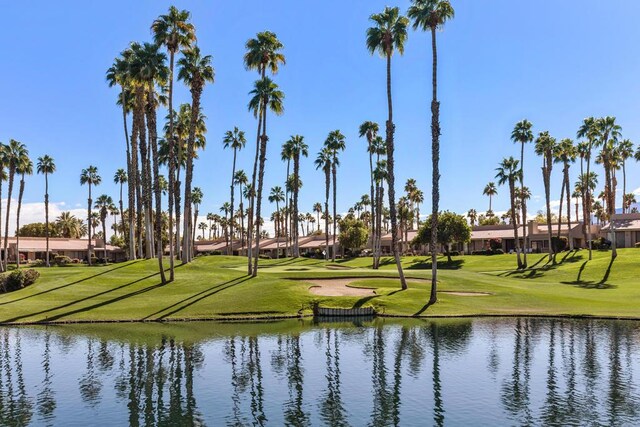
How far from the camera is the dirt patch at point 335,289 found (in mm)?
45562

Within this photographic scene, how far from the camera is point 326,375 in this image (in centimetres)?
2320

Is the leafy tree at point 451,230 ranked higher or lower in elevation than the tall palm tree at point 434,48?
lower

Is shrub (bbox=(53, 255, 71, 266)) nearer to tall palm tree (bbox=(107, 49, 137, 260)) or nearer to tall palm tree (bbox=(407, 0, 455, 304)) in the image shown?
tall palm tree (bbox=(107, 49, 137, 260))

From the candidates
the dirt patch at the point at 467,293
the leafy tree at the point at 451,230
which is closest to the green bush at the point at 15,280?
the dirt patch at the point at 467,293

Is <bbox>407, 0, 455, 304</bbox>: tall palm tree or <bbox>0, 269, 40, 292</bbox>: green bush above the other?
<bbox>407, 0, 455, 304</bbox>: tall palm tree

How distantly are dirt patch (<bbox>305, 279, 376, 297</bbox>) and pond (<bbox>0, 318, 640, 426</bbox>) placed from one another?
9624mm

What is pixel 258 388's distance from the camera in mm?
21422

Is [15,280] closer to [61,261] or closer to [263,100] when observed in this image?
[263,100]

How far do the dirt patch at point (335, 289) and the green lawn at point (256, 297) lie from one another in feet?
3.33

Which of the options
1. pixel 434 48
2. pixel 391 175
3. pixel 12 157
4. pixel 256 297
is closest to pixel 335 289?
pixel 256 297

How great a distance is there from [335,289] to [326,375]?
23888 millimetres

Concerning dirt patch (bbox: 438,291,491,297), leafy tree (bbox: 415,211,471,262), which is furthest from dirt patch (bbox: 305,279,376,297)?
leafy tree (bbox: 415,211,471,262)

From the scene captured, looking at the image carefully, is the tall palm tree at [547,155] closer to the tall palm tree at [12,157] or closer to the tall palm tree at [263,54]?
the tall palm tree at [263,54]

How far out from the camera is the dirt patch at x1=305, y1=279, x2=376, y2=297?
149 ft
